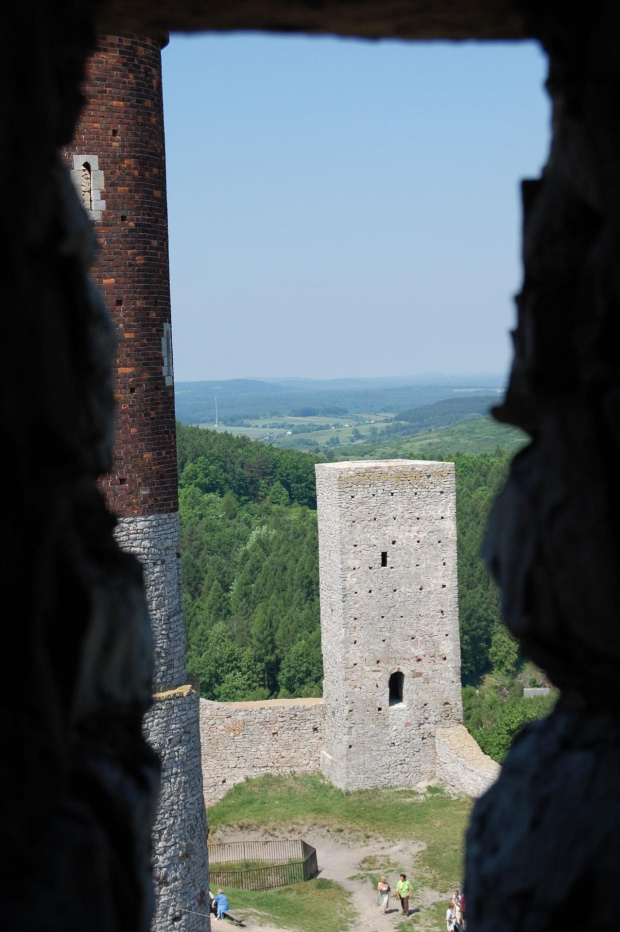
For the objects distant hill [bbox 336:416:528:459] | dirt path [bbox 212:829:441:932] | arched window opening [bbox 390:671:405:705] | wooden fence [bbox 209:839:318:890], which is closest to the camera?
dirt path [bbox 212:829:441:932]

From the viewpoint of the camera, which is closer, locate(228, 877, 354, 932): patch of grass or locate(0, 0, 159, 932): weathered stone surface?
locate(0, 0, 159, 932): weathered stone surface

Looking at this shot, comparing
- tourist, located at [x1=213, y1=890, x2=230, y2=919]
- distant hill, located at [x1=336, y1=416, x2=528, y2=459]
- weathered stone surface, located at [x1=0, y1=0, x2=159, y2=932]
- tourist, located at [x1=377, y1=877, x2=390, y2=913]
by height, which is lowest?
tourist, located at [x1=377, y1=877, x2=390, y2=913]

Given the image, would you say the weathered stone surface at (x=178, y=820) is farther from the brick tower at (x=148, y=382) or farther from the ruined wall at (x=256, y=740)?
the ruined wall at (x=256, y=740)

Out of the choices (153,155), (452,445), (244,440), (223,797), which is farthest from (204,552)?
(452,445)

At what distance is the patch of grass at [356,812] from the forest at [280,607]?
189 centimetres

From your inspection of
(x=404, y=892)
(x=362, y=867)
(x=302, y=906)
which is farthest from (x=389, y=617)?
(x=404, y=892)

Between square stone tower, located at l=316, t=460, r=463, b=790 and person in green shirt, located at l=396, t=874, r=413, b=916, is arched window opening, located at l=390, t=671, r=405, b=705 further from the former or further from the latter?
person in green shirt, located at l=396, t=874, r=413, b=916

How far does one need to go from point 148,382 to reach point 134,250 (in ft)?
3.52

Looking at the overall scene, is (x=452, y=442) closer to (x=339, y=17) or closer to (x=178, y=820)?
(x=178, y=820)

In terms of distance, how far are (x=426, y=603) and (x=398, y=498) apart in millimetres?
1755

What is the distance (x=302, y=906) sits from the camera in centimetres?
1563

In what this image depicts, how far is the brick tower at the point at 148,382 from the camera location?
32.9 ft

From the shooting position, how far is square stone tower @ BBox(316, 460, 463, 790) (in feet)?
66.3

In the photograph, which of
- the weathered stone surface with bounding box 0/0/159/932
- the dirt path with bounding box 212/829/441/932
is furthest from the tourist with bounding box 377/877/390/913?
the weathered stone surface with bounding box 0/0/159/932
